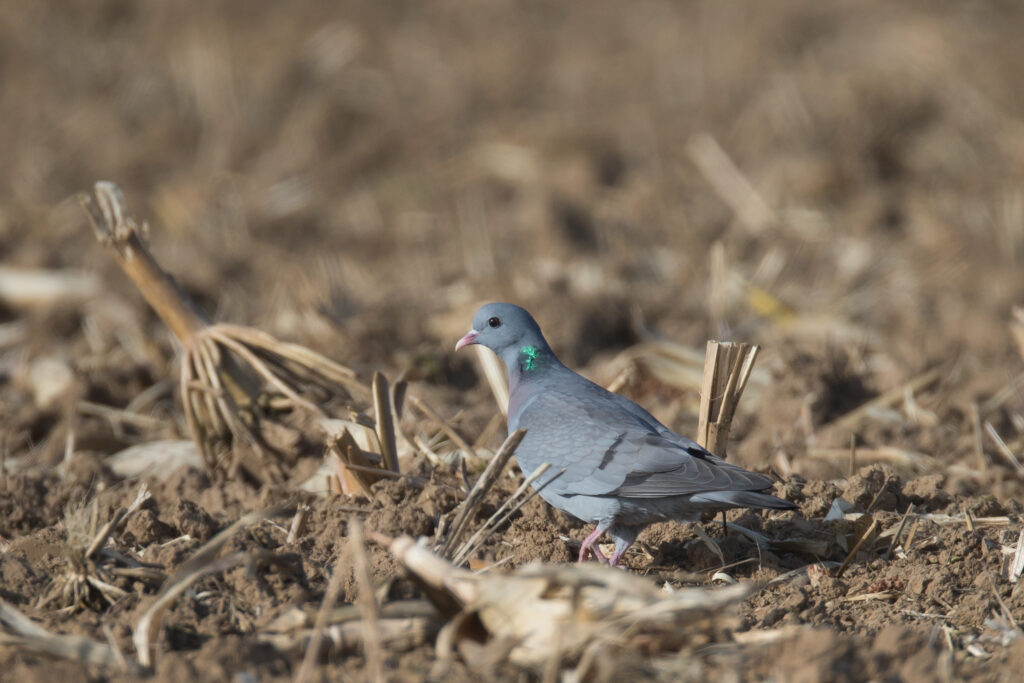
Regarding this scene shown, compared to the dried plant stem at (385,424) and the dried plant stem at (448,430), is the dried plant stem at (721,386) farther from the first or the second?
the dried plant stem at (385,424)

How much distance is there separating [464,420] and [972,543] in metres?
2.11

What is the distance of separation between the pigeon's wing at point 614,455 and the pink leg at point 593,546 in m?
0.16

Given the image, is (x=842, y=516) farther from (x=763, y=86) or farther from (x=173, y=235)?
(x=763, y=86)

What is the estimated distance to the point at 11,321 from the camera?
7156 mm

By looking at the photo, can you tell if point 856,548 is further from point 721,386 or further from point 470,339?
point 470,339

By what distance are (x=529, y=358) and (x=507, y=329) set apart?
0.15 metres

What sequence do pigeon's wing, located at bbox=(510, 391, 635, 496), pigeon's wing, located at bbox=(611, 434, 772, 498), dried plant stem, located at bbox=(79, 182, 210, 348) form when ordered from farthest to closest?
dried plant stem, located at bbox=(79, 182, 210, 348) < pigeon's wing, located at bbox=(510, 391, 635, 496) < pigeon's wing, located at bbox=(611, 434, 772, 498)

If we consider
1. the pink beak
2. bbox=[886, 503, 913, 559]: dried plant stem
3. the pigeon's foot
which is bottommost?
bbox=[886, 503, 913, 559]: dried plant stem

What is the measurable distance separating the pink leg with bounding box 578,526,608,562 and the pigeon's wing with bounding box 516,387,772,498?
163 millimetres

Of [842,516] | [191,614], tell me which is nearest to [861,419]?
[842,516]

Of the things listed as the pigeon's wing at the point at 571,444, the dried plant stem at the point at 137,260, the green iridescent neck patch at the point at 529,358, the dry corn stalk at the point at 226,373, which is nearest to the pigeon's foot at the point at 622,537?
the pigeon's wing at the point at 571,444

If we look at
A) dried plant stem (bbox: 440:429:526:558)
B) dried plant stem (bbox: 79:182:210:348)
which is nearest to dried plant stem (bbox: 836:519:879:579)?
dried plant stem (bbox: 440:429:526:558)

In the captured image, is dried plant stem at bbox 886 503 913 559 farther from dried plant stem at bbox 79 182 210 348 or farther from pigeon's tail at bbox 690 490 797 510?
dried plant stem at bbox 79 182 210 348

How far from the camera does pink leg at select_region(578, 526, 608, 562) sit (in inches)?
145
